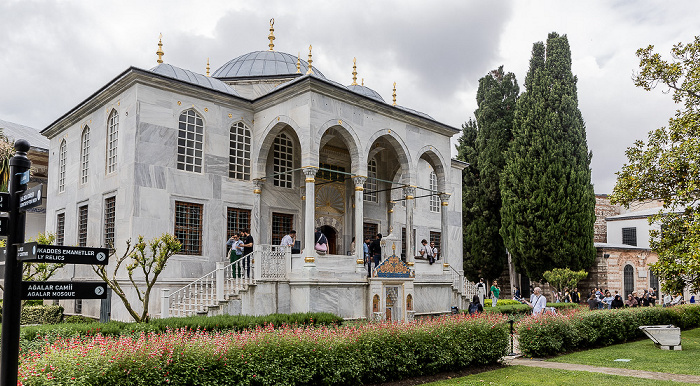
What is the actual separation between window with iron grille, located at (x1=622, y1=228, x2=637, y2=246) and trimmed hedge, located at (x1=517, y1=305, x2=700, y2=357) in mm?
23416

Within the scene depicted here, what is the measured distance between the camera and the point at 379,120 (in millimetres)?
19703

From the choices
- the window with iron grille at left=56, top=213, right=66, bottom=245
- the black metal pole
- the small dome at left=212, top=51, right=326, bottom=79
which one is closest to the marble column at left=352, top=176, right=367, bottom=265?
the small dome at left=212, top=51, right=326, bottom=79

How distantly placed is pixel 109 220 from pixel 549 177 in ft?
72.2

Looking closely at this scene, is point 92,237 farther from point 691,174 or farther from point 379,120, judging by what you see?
point 691,174

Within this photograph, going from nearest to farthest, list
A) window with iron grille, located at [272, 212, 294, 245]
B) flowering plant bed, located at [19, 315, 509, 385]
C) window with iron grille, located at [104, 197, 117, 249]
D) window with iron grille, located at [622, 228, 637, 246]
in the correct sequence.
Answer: flowering plant bed, located at [19, 315, 509, 385] → window with iron grille, located at [104, 197, 117, 249] → window with iron grille, located at [272, 212, 294, 245] → window with iron grille, located at [622, 228, 637, 246]

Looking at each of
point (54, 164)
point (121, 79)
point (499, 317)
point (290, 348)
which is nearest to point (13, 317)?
point (290, 348)

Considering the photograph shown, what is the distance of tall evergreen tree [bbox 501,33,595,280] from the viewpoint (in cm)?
2967

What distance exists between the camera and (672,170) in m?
16.3

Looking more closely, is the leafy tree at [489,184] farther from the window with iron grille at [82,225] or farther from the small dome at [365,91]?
the window with iron grille at [82,225]

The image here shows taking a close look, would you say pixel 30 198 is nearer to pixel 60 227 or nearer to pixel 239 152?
pixel 239 152

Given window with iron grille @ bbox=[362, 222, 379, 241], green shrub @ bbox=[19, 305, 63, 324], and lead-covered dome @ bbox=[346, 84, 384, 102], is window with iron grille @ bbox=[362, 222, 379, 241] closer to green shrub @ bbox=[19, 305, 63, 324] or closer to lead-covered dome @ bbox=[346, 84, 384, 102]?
lead-covered dome @ bbox=[346, 84, 384, 102]


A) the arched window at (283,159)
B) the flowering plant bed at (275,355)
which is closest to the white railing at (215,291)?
the arched window at (283,159)

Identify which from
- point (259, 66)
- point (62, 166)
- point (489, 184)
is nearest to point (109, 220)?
point (62, 166)

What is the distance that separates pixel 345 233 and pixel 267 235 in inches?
149
